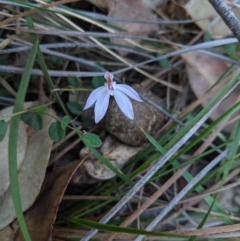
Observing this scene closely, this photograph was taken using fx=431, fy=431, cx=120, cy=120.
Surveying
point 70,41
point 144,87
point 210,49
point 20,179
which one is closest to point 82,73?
point 70,41

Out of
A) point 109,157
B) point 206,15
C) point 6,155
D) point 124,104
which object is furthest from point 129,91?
point 206,15

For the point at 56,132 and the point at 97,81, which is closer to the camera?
the point at 56,132

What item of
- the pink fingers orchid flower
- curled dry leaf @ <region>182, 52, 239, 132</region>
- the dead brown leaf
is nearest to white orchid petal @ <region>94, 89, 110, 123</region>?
the pink fingers orchid flower

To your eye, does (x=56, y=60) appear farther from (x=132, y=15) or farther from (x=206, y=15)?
(x=206, y=15)

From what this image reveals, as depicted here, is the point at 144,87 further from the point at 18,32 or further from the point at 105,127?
the point at 18,32

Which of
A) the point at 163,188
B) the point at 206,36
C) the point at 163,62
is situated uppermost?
the point at 206,36

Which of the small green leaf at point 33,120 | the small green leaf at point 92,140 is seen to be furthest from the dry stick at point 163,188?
the small green leaf at point 33,120

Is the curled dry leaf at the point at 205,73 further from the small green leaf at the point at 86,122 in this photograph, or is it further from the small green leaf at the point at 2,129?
the small green leaf at the point at 2,129
